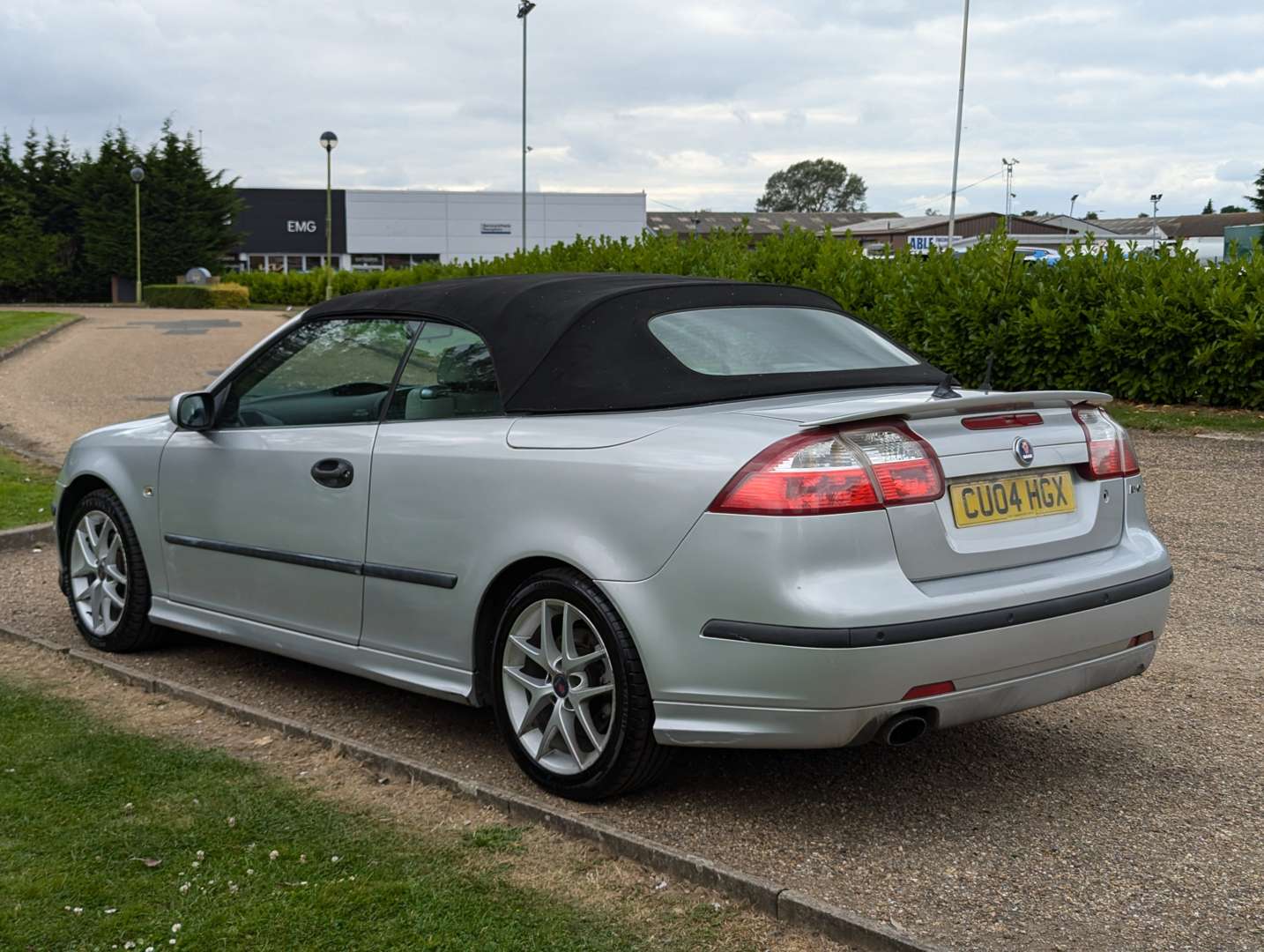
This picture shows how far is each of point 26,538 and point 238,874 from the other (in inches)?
215

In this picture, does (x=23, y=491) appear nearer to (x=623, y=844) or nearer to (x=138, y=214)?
(x=623, y=844)

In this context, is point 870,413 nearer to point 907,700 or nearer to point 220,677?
point 907,700

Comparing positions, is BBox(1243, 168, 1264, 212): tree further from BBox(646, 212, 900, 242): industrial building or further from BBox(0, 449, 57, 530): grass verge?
BBox(0, 449, 57, 530): grass verge

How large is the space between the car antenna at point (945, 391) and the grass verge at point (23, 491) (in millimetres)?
6358

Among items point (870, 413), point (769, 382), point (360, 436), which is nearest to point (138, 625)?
point (360, 436)

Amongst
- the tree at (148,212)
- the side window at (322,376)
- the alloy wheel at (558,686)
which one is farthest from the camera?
the tree at (148,212)

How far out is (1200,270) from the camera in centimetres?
1260

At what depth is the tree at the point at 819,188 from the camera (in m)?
145

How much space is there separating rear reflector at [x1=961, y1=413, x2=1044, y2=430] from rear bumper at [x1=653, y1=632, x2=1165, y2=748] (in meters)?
0.71

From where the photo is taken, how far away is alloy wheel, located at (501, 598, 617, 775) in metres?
3.97

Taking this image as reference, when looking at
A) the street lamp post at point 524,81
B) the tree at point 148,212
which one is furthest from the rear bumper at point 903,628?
the tree at point 148,212

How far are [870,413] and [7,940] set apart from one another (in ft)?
8.11

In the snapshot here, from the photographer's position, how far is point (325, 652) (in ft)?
15.9

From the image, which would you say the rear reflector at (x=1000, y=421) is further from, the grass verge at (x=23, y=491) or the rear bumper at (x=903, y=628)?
the grass verge at (x=23, y=491)
